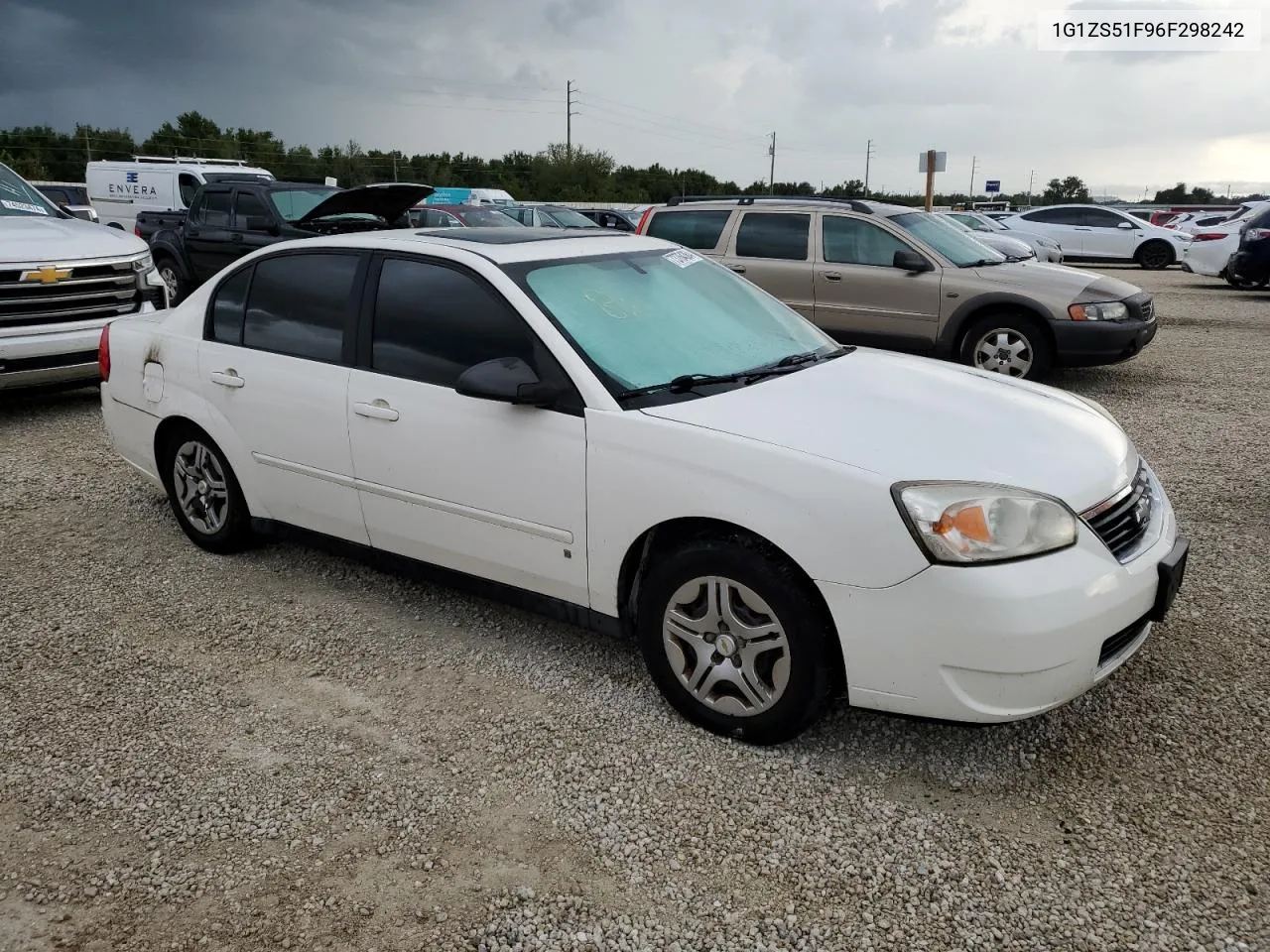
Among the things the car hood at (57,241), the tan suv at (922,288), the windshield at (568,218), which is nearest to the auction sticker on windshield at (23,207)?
the car hood at (57,241)

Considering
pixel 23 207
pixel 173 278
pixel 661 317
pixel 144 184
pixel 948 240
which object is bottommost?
pixel 173 278

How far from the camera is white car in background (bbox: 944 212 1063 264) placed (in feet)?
68.0

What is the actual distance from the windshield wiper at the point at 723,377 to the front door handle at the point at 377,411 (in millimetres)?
1002

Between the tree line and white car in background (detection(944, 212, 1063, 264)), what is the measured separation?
3.78m

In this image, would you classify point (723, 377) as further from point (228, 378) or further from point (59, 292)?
point (59, 292)

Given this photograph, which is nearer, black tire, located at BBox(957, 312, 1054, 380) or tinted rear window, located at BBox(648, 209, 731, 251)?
black tire, located at BBox(957, 312, 1054, 380)

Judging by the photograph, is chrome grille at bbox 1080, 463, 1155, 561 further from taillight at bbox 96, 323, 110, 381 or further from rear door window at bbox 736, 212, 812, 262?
rear door window at bbox 736, 212, 812, 262

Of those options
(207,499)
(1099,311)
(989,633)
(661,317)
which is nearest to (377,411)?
(661,317)

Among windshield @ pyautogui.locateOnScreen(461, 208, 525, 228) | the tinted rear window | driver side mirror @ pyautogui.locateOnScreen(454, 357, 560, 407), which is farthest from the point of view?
windshield @ pyautogui.locateOnScreen(461, 208, 525, 228)

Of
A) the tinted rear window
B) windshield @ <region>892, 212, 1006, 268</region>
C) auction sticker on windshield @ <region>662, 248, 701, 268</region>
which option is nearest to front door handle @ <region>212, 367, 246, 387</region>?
auction sticker on windshield @ <region>662, 248, 701, 268</region>

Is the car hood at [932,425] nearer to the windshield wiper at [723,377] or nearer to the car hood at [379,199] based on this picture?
the windshield wiper at [723,377]

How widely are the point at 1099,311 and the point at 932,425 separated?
617 cm

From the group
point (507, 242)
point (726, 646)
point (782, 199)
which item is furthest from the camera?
point (782, 199)

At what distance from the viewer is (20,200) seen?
339 inches
